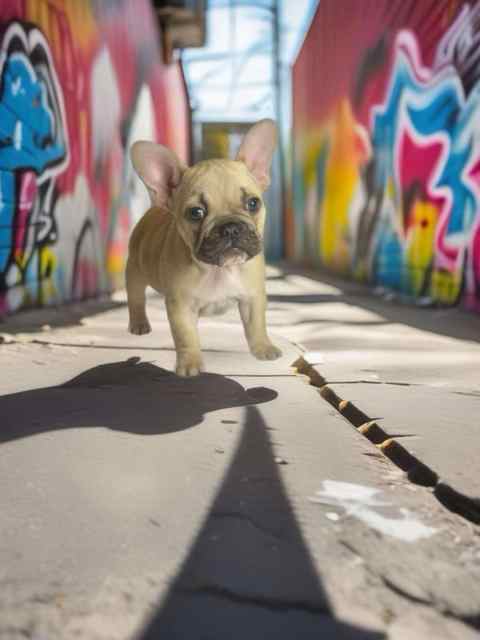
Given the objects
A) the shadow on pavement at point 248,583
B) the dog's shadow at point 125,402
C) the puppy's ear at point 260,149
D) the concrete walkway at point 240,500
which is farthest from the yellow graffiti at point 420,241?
the shadow on pavement at point 248,583

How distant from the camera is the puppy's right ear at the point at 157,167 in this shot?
2.36 m

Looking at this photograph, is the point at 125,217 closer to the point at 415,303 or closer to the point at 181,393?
the point at 415,303

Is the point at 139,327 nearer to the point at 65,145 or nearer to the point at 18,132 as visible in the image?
the point at 18,132

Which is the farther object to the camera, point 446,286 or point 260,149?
point 446,286

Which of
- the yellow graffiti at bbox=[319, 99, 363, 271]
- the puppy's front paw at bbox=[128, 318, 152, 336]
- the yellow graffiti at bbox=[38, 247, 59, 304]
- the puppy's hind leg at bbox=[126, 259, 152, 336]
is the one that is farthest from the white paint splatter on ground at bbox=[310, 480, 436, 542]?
the yellow graffiti at bbox=[319, 99, 363, 271]

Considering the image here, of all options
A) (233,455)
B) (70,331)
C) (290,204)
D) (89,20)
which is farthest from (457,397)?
(290,204)

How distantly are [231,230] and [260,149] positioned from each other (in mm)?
582

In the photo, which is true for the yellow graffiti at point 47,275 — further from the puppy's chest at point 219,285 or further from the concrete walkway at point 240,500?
the puppy's chest at point 219,285

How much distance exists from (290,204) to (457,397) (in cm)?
1241

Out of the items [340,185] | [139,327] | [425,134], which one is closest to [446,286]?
[425,134]

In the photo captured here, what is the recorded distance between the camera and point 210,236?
210 centimetres

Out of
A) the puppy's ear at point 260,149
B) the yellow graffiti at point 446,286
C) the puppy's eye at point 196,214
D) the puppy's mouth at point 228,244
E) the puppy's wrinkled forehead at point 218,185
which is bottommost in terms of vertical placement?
the yellow graffiti at point 446,286

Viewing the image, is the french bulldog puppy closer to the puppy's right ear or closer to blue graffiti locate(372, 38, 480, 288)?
the puppy's right ear

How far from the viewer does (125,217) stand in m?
7.47
